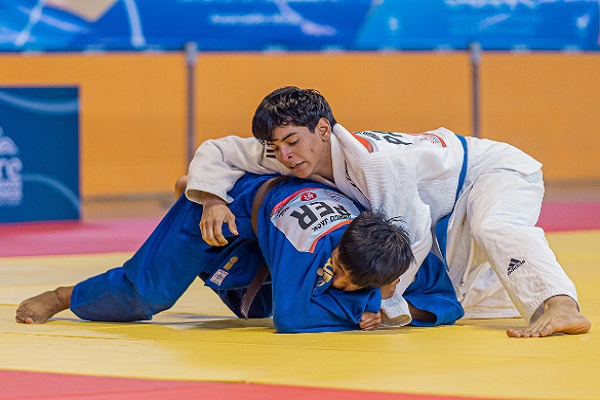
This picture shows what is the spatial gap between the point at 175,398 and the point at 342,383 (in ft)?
1.17

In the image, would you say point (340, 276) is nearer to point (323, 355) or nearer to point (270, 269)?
point (270, 269)

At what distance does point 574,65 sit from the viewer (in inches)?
369

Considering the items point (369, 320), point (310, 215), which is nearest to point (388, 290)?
point (369, 320)

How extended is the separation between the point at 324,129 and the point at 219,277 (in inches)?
20.7

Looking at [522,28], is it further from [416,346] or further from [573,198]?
[416,346]

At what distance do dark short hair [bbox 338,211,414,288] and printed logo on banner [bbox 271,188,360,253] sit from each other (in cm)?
12

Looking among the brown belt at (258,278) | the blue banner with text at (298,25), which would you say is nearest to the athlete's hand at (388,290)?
the brown belt at (258,278)

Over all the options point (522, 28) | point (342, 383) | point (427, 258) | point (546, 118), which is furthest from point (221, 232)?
point (546, 118)

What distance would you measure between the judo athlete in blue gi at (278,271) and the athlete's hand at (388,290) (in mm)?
29

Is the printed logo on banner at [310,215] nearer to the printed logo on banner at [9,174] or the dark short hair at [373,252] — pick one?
the dark short hair at [373,252]

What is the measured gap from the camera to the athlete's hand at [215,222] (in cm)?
→ 320

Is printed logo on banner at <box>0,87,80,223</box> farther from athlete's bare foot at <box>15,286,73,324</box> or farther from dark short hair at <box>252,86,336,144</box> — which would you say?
dark short hair at <box>252,86,336,144</box>

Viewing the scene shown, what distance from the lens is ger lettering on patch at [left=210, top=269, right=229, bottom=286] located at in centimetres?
330

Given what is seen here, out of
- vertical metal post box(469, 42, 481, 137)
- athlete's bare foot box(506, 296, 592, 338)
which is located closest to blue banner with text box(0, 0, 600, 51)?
vertical metal post box(469, 42, 481, 137)
